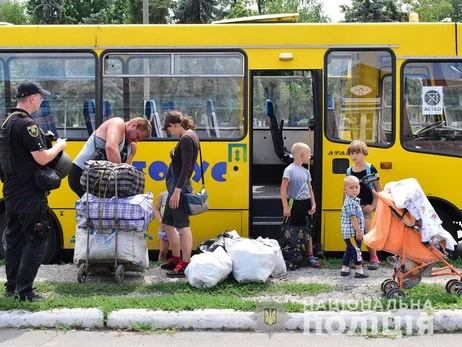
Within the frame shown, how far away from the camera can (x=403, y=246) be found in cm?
575

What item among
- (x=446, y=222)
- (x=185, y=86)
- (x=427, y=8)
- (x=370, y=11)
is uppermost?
(x=427, y=8)

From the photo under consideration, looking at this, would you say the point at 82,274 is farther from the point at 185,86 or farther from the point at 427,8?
the point at 427,8

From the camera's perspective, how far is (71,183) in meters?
6.96

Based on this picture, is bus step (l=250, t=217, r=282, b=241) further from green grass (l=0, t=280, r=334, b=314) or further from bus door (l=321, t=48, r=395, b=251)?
green grass (l=0, t=280, r=334, b=314)

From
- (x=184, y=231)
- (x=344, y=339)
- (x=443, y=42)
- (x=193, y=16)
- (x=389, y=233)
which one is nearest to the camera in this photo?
(x=344, y=339)

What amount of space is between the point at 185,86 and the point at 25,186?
259 centimetres

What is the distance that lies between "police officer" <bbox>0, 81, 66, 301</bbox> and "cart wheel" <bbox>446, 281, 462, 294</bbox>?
3948mm

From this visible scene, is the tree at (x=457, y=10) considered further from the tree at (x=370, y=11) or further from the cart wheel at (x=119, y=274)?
the cart wheel at (x=119, y=274)

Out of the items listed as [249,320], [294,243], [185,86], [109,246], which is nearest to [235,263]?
[294,243]

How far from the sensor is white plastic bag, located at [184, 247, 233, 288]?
6.18 m

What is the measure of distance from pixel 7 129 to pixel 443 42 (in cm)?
514

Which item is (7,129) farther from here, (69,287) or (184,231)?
(184,231)

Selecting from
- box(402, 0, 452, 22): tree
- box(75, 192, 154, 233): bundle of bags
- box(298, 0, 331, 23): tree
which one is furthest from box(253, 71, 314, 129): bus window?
box(402, 0, 452, 22): tree

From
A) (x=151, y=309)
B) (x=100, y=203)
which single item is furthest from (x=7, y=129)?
(x=151, y=309)
